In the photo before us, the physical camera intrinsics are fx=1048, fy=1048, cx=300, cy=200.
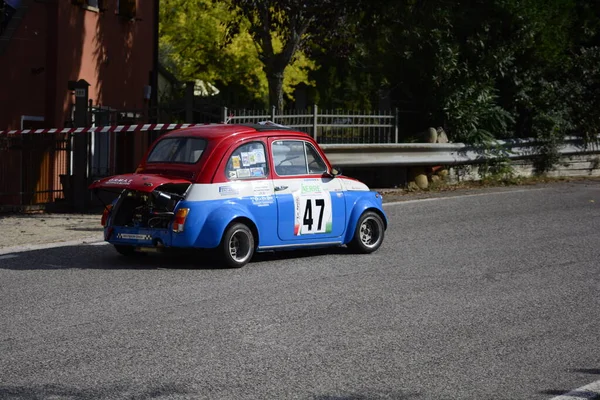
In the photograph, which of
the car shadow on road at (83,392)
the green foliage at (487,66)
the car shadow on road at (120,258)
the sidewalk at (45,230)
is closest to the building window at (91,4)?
the green foliage at (487,66)

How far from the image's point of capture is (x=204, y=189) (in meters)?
11.5

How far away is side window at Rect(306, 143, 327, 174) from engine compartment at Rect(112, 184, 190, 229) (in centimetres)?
179

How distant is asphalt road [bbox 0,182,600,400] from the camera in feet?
22.0

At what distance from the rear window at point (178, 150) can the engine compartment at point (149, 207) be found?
0.51 meters

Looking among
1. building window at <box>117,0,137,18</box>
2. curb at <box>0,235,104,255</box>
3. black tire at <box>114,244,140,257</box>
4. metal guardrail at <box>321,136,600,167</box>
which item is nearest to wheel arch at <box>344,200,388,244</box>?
black tire at <box>114,244,140,257</box>

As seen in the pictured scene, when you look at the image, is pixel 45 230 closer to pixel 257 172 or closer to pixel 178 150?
A: pixel 178 150

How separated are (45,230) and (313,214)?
487 cm

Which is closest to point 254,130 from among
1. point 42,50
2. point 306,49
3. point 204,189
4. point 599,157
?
point 204,189

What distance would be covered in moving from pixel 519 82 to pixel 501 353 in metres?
16.4

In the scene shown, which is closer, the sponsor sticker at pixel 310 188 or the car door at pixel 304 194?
the car door at pixel 304 194

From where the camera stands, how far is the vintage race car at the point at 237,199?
448 inches

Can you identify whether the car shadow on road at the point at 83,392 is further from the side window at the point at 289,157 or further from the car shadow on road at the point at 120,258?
the side window at the point at 289,157

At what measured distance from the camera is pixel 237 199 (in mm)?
11633

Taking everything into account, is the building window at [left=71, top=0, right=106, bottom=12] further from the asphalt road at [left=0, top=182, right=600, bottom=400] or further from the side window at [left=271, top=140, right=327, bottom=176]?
the side window at [left=271, top=140, right=327, bottom=176]
